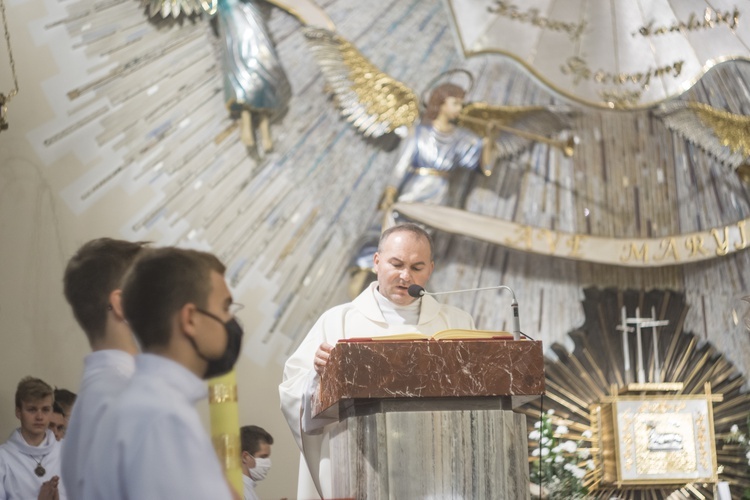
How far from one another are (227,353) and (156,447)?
11.8 inches

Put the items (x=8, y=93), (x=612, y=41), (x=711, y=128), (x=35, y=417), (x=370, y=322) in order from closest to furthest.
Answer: (x=370, y=322) < (x=35, y=417) < (x=8, y=93) < (x=711, y=128) < (x=612, y=41)

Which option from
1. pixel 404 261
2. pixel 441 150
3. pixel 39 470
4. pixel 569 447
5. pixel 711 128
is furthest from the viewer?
pixel 711 128

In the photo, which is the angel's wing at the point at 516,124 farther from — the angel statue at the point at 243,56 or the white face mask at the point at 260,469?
the white face mask at the point at 260,469

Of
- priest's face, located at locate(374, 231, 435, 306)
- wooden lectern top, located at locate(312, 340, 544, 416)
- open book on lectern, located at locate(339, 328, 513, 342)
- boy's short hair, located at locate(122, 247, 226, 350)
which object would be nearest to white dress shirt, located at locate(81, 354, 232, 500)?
boy's short hair, located at locate(122, 247, 226, 350)

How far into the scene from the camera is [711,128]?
777 centimetres

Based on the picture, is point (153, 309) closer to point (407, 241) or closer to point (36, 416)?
point (407, 241)

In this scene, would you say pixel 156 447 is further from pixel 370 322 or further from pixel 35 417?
pixel 35 417

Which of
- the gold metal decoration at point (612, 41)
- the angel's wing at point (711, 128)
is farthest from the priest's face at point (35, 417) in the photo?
the angel's wing at point (711, 128)

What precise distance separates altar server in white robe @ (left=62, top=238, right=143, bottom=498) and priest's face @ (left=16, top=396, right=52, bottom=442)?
2.70m

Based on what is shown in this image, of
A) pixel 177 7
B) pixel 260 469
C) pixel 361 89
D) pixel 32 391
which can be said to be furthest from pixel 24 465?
pixel 361 89

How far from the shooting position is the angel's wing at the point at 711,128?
301 inches

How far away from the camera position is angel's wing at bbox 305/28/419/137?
7.14 m

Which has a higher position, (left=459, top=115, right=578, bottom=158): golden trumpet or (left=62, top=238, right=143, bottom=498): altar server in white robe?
(left=459, top=115, right=578, bottom=158): golden trumpet

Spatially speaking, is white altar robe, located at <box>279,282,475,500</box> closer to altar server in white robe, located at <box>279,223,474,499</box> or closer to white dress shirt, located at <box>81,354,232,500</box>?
altar server in white robe, located at <box>279,223,474,499</box>
